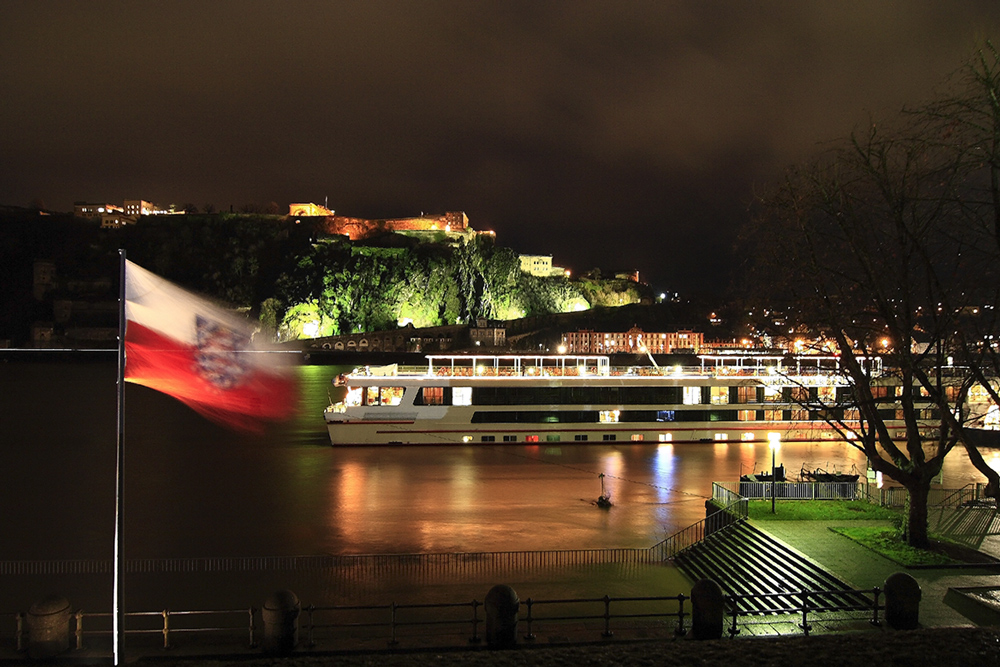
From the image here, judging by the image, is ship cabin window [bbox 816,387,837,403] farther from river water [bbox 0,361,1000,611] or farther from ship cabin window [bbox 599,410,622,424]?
ship cabin window [bbox 599,410,622,424]

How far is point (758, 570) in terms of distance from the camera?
1255 cm

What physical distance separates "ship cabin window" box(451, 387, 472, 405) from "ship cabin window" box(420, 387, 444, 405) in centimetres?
53

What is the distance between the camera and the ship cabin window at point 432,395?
1222 inches

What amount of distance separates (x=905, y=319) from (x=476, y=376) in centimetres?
2207

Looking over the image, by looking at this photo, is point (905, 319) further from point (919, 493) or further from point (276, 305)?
point (276, 305)

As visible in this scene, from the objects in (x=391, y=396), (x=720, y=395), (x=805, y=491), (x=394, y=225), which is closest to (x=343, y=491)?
(x=391, y=396)

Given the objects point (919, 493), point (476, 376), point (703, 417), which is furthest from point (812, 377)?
point (919, 493)

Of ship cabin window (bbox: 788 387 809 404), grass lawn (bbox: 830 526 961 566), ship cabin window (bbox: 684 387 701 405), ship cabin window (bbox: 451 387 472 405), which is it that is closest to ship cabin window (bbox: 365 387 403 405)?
ship cabin window (bbox: 451 387 472 405)

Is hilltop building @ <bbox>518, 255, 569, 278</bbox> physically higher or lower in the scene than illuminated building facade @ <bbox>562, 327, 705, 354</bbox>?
higher

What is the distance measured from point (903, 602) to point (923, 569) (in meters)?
3.18

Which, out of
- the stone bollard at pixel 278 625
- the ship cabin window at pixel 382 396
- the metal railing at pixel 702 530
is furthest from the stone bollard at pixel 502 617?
the ship cabin window at pixel 382 396

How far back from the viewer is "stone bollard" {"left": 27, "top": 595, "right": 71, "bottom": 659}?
8352 millimetres

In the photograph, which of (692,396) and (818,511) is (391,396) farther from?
(818,511)

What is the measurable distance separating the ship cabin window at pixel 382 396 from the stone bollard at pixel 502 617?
22859 millimetres
